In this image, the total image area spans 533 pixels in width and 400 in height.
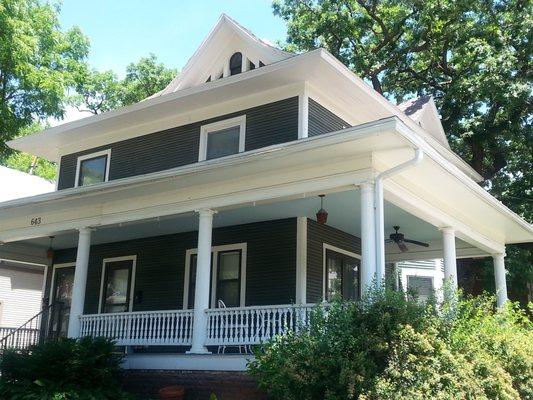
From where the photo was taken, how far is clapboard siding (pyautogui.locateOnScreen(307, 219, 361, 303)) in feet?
40.4

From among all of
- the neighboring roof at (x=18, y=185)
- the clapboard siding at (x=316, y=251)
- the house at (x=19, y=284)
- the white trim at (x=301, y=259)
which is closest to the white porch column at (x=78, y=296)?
the white trim at (x=301, y=259)

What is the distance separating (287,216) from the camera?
12.3 m

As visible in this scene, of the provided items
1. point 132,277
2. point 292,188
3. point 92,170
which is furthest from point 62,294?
point 292,188

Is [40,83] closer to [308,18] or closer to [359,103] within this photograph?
[308,18]

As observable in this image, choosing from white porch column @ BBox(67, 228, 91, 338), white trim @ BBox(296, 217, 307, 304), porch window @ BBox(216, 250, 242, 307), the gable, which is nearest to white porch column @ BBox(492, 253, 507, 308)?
white trim @ BBox(296, 217, 307, 304)

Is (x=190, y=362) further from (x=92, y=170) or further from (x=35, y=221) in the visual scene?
(x=92, y=170)

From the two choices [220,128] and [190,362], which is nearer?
[190,362]

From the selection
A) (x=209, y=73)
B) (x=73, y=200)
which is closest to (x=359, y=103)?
(x=209, y=73)

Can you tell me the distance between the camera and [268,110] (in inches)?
483

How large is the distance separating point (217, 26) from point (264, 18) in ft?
40.9

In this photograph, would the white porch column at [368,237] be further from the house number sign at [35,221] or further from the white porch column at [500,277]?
the house number sign at [35,221]

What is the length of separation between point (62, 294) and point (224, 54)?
7904 millimetres

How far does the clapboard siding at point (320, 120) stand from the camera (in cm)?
1184

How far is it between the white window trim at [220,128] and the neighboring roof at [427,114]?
6151mm
